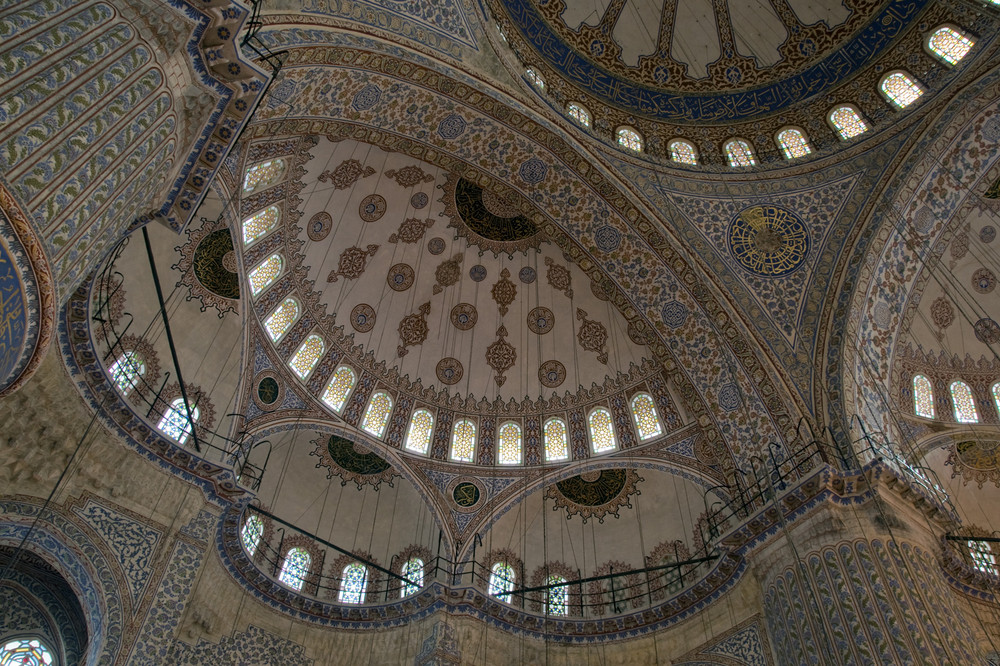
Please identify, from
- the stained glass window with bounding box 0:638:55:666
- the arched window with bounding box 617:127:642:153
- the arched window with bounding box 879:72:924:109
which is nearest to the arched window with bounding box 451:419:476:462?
the arched window with bounding box 617:127:642:153

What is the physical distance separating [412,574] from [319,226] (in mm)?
5766

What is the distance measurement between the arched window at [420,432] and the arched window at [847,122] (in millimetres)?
7833

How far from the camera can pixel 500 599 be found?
1038cm

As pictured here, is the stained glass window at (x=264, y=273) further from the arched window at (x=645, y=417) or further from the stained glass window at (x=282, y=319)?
the arched window at (x=645, y=417)

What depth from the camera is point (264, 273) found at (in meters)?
10.1

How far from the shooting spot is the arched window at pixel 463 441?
11.4 metres

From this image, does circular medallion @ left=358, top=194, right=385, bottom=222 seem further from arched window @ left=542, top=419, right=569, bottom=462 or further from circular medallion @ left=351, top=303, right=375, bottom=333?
arched window @ left=542, top=419, right=569, bottom=462

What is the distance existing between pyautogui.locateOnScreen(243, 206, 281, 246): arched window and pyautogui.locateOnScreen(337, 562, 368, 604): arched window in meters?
5.38

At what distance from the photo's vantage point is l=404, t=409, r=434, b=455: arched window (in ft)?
37.1

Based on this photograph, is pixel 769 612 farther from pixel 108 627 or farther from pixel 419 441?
pixel 108 627

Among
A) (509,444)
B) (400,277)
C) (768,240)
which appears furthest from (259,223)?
(768,240)

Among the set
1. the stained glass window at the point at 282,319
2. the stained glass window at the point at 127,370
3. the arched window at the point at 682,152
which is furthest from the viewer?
the arched window at the point at 682,152

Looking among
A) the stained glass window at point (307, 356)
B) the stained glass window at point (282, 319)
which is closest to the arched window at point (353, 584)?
the stained glass window at point (307, 356)

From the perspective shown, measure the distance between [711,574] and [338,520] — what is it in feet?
19.3
